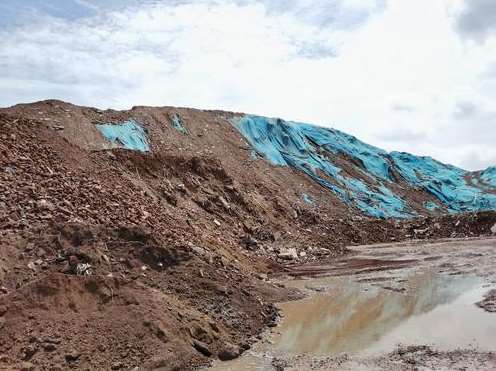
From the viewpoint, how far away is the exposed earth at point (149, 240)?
294 inches

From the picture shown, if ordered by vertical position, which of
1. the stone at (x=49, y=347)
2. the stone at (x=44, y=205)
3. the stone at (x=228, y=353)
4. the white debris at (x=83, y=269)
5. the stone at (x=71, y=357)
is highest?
the stone at (x=44, y=205)

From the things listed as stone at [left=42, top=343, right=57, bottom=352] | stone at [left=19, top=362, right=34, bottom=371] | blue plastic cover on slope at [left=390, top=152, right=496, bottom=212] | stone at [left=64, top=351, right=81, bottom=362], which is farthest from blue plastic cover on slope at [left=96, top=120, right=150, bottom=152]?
blue plastic cover on slope at [left=390, top=152, right=496, bottom=212]

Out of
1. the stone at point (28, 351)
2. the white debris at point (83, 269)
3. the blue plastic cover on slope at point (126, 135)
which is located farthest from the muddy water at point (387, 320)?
the blue plastic cover on slope at point (126, 135)

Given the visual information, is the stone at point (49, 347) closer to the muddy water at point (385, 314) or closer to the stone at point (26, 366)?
the stone at point (26, 366)

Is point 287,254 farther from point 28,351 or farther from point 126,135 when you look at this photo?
point 28,351

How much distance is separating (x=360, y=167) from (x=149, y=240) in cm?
2944

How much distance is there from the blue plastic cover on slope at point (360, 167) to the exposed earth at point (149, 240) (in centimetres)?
324

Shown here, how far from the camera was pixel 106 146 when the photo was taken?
21.5m

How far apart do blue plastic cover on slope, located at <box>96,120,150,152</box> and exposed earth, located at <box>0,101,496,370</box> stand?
0.10 metres

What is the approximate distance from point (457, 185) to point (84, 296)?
132 feet

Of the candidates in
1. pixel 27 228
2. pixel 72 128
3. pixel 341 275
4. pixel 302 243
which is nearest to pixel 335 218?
pixel 302 243

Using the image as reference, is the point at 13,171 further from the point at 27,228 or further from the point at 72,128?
the point at 72,128

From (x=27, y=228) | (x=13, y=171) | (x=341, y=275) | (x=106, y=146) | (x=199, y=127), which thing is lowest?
(x=341, y=275)

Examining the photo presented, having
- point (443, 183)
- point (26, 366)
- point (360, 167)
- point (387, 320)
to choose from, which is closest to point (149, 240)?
point (26, 366)
